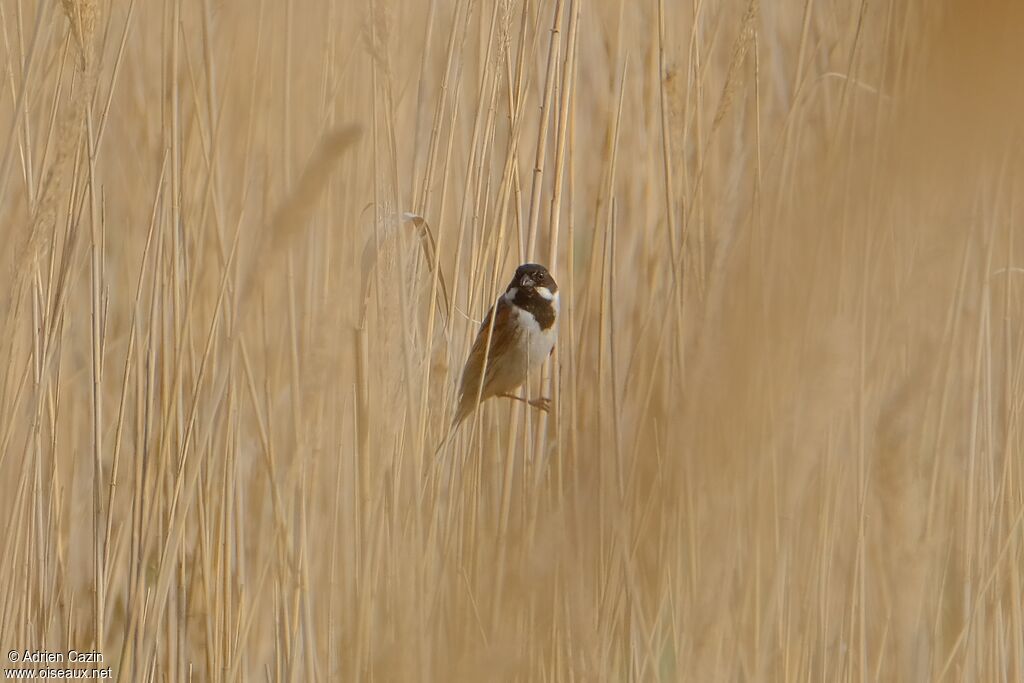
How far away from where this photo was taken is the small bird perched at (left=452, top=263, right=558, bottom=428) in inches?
94.3

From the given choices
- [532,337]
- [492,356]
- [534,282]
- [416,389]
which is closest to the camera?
[416,389]

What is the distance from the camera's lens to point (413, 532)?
1.39 metres

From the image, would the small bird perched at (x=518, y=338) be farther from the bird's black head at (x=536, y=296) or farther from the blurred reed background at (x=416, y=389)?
the blurred reed background at (x=416, y=389)

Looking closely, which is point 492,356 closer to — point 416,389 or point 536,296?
point 536,296

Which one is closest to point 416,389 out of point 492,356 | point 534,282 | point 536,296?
point 534,282

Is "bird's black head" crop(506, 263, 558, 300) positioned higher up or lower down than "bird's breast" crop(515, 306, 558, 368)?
higher up

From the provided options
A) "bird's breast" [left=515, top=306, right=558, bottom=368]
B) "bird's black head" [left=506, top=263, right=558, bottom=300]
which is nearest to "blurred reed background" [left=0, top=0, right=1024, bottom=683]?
"bird's black head" [left=506, top=263, right=558, bottom=300]

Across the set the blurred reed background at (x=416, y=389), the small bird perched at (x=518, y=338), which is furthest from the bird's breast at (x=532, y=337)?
the blurred reed background at (x=416, y=389)

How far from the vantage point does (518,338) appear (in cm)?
257

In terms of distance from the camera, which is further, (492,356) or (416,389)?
(492,356)

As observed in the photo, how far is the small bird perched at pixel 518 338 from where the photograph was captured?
2396 mm

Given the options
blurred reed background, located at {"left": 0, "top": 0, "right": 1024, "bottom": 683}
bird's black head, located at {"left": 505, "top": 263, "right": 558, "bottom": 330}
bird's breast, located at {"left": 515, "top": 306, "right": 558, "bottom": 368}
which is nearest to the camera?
blurred reed background, located at {"left": 0, "top": 0, "right": 1024, "bottom": 683}

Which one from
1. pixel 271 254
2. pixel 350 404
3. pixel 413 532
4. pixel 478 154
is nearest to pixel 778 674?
Result: pixel 413 532

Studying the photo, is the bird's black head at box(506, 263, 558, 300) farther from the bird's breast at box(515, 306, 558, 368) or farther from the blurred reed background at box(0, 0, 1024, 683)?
the blurred reed background at box(0, 0, 1024, 683)
